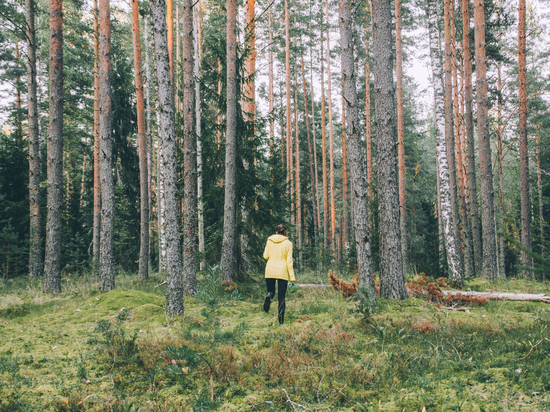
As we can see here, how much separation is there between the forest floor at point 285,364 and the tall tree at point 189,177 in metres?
1.99

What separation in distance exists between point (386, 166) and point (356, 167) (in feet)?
2.63

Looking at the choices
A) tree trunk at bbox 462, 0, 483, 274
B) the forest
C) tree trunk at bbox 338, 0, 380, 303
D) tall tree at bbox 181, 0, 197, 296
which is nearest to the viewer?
the forest

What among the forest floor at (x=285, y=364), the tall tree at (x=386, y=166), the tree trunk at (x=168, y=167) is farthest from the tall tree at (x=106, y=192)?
the tall tree at (x=386, y=166)

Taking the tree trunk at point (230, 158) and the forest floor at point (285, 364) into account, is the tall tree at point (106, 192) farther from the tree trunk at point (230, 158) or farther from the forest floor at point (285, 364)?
the tree trunk at point (230, 158)

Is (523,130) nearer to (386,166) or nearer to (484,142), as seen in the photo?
(484,142)

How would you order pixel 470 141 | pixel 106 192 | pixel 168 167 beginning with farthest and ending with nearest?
pixel 470 141 → pixel 106 192 → pixel 168 167

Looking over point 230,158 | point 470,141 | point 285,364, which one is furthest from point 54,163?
point 470,141

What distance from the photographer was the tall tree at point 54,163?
30.7 feet

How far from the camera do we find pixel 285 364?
428 centimetres

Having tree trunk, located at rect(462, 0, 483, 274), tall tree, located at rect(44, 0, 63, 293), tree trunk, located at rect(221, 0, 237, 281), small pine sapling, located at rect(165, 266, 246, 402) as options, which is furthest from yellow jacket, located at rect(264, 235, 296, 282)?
tree trunk, located at rect(462, 0, 483, 274)

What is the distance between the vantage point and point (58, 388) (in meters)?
3.61

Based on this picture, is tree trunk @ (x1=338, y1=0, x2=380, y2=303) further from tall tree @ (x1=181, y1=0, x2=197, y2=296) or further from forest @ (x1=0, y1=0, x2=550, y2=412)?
tall tree @ (x1=181, y1=0, x2=197, y2=296)

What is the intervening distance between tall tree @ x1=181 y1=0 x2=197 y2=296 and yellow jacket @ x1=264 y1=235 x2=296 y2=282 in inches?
105

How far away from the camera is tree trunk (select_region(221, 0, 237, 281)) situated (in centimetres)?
1013
